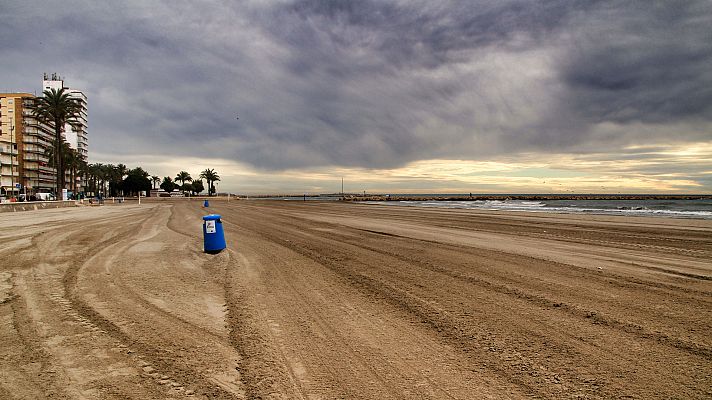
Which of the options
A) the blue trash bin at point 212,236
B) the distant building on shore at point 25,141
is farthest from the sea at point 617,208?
the distant building on shore at point 25,141

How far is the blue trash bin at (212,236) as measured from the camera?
10136mm

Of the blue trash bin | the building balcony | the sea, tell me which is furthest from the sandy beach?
the building balcony

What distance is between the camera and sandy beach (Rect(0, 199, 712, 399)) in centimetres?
319

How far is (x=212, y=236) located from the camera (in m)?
10.2

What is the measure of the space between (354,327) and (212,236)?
6868 mm

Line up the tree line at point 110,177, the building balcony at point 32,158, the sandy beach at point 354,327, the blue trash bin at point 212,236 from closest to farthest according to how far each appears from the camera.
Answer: the sandy beach at point 354,327 < the blue trash bin at point 212,236 < the tree line at point 110,177 < the building balcony at point 32,158

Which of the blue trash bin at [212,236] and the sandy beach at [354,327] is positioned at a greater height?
the blue trash bin at [212,236]

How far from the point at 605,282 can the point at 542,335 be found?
361 centimetres

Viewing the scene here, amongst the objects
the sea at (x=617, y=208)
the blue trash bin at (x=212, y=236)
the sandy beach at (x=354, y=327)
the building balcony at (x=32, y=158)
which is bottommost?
the sea at (x=617, y=208)

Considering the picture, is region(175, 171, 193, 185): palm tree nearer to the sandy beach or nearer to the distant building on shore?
the distant building on shore

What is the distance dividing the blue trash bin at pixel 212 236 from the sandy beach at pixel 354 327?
1.05 metres

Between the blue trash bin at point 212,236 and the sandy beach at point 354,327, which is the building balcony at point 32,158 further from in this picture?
the blue trash bin at point 212,236

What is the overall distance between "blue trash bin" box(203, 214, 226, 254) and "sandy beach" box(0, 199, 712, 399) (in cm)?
105

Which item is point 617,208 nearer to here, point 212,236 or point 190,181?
point 212,236
